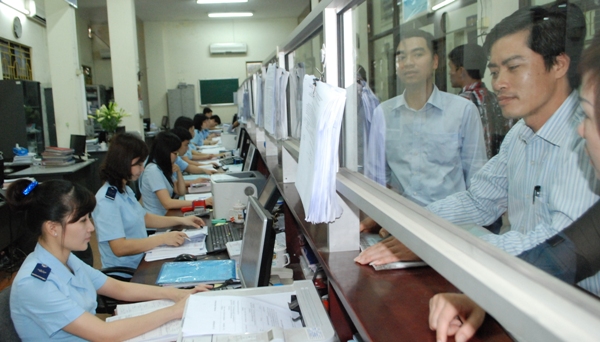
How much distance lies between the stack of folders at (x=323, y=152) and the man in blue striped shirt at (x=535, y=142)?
0.17 m

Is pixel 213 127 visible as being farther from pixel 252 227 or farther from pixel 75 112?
pixel 252 227

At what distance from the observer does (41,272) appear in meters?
1.54

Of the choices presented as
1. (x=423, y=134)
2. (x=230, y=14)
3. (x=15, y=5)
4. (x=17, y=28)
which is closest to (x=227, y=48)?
(x=230, y=14)

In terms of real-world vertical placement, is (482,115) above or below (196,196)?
above

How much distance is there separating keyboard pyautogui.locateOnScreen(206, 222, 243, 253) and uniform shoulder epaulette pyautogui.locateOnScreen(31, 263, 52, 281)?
84cm

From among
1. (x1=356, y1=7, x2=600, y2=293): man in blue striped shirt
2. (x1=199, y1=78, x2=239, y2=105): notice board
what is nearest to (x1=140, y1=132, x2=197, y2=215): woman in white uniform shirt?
(x1=356, y1=7, x2=600, y2=293): man in blue striped shirt

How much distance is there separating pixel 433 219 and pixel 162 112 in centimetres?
1146

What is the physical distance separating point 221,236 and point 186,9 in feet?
28.4

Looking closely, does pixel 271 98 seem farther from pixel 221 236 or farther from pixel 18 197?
pixel 18 197

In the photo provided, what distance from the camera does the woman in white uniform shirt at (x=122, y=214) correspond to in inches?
91.6

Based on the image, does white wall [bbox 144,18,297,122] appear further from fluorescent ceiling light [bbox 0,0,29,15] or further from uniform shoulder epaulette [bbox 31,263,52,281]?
uniform shoulder epaulette [bbox 31,263,52,281]

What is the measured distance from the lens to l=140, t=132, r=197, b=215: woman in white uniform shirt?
3289 millimetres

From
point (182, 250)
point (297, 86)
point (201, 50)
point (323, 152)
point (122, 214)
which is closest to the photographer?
point (323, 152)

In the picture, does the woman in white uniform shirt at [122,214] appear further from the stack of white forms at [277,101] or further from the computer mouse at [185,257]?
the stack of white forms at [277,101]
